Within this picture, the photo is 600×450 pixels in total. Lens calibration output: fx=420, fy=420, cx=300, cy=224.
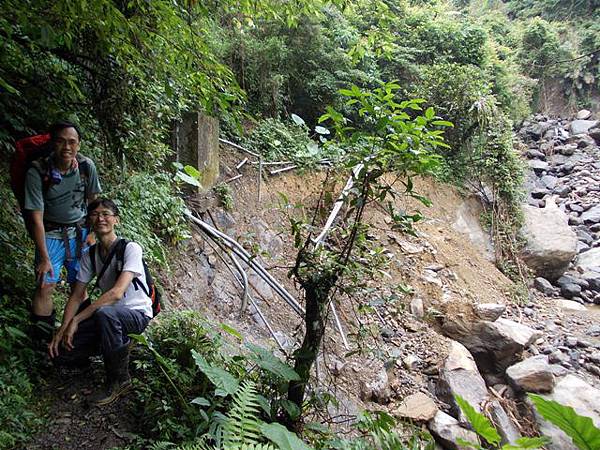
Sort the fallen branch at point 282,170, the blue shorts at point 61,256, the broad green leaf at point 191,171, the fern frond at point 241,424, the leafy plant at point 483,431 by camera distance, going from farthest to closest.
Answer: the fallen branch at point 282,170 < the broad green leaf at point 191,171 < the blue shorts at point 61,256 < the fern frond at point 241,424 < the leafy plant at point 483,431

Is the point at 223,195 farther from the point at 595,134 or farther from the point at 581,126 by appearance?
the point at 581,126

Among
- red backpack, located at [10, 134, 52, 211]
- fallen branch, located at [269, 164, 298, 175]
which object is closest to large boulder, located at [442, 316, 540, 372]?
fallen branch, located at [269, 164, 298, 175]

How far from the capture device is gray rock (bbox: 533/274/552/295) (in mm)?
10367

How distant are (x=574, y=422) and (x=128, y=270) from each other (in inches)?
96.7

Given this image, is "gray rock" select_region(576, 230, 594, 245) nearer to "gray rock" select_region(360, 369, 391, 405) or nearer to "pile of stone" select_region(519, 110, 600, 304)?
"pile of stone" select_region(519, 110, 600, 304)

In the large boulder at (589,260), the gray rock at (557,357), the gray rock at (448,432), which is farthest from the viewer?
the large boulder at (589,260)

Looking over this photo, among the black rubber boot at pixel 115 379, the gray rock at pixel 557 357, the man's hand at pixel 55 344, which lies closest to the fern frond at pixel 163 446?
the black rubber boot at pixel 115 379

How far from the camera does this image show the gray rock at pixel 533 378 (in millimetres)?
6133

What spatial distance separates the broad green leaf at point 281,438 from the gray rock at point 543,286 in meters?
10.2

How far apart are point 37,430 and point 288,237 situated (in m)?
5.14

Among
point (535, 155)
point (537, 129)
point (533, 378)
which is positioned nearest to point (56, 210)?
point (533, 378)

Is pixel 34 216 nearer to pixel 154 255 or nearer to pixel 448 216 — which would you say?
pixel 154 255

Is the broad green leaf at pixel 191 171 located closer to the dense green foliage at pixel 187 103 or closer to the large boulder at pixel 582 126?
the dense green foliage at pixel 187 103

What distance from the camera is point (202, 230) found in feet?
19.0
